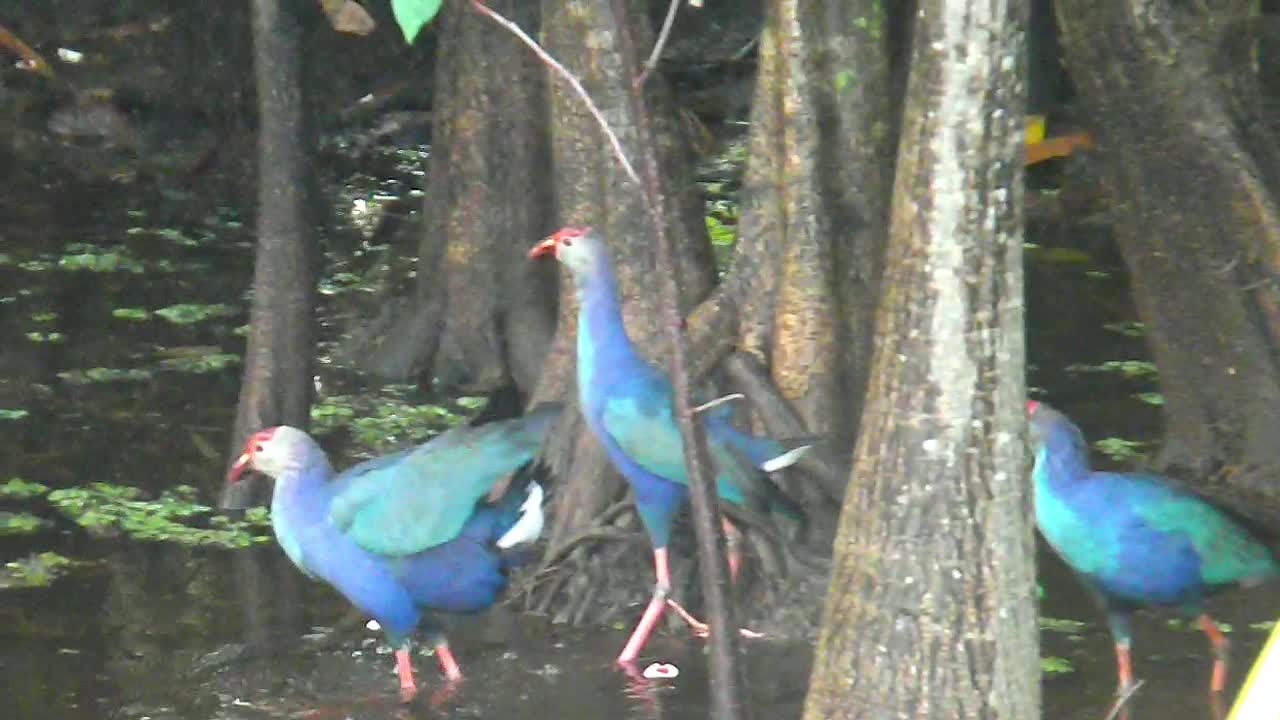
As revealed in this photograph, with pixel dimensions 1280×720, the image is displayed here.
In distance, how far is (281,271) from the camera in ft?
31.2

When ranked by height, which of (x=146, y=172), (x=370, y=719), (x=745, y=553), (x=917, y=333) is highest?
(x=146, y=172)

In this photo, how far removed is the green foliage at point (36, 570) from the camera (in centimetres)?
843

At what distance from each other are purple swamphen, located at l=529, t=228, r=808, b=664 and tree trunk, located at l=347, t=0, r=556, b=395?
3918 mm

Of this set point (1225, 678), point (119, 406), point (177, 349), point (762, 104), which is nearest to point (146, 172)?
point (177, 349)

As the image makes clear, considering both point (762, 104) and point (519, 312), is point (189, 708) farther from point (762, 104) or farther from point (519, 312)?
point (519, 312)

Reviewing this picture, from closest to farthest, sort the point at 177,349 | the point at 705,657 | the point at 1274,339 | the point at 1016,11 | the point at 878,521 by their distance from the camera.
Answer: the point at 1016,11
the point at 878,521
the point at 705,657
the point at 1274,339
the point at 177,349

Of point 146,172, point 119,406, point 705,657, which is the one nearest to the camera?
A: point 705,657

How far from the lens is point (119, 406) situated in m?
11.2

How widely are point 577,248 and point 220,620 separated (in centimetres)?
221

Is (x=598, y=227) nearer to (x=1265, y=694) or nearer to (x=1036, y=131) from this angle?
(x=1265, y=694)

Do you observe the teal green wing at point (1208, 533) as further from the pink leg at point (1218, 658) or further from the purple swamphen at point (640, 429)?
the purple swamphen at point (640, 429)

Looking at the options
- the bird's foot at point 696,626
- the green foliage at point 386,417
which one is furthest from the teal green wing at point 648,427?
the green foliage at point 386,417

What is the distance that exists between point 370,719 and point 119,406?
5064 mm

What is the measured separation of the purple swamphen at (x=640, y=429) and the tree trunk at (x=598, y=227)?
0.53 metres
